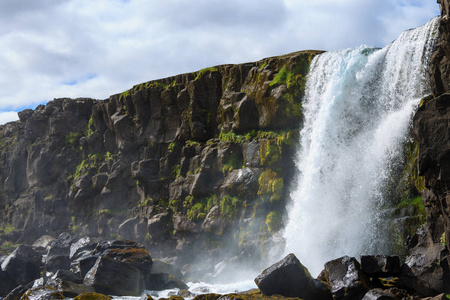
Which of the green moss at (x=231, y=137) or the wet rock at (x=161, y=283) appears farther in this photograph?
the green moss at (x=231, y=137)

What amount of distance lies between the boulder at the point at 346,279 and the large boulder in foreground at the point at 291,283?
496mm

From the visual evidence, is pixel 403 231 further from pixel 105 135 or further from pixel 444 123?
pixel 105 135

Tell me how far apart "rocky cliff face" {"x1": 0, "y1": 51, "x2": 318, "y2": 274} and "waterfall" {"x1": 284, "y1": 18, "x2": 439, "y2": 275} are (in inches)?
75.4

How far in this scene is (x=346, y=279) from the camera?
16.8 meters

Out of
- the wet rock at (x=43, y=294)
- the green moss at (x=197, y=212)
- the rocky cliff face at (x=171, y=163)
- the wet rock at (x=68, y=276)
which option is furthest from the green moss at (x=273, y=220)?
the wet rock at (x=43, y=294)

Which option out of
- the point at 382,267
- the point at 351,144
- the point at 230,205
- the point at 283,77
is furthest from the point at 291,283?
the point at 283,77

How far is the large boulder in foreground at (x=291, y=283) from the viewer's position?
683 inches

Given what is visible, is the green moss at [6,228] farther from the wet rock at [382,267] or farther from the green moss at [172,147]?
the wet rock at [382,267]

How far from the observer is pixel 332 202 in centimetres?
2656

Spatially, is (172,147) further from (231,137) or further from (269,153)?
(269,153)

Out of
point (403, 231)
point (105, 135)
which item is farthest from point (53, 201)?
point (403, 231)

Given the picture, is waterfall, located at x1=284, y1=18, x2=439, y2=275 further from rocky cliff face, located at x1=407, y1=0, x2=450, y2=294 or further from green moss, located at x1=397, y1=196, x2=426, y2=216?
rocky cliff face, located at x1=407, y1=0, x2=450, y2=294

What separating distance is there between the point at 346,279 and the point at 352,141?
40.0 ft

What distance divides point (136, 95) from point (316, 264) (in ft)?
82.2
